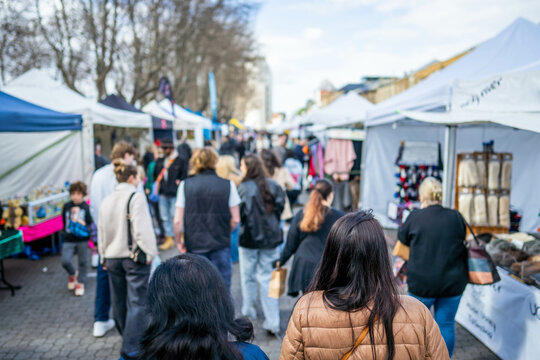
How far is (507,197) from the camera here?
507 cm

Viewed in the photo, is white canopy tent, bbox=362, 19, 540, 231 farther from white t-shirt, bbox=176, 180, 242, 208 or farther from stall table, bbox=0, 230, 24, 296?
stall table, bbox=0, 230, 24, 296

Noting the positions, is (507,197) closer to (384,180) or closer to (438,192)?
(438,192)

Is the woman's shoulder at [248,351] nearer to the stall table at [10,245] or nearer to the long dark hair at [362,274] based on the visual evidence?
the long dark hair at [362,274]

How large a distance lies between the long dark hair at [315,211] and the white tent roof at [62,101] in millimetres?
4842

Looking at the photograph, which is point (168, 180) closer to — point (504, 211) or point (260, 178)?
point (260, 178)

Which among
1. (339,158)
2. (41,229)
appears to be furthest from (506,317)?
(41,229)

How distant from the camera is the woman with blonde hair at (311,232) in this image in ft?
10.7

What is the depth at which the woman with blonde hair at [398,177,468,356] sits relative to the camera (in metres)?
2.91

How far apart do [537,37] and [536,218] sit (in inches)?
113

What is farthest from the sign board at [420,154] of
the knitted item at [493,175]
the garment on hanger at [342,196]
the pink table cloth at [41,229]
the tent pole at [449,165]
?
the pink table cloth at [41,229]

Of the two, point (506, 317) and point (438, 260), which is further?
point (506, 317)

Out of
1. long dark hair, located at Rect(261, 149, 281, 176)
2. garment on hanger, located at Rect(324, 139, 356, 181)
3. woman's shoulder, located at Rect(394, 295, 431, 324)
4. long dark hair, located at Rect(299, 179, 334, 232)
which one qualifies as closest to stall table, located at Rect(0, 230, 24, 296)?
long dark hair, located at Rect(261, 149, 281, 176)

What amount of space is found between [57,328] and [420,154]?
20.7ft

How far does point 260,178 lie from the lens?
3994 mm
